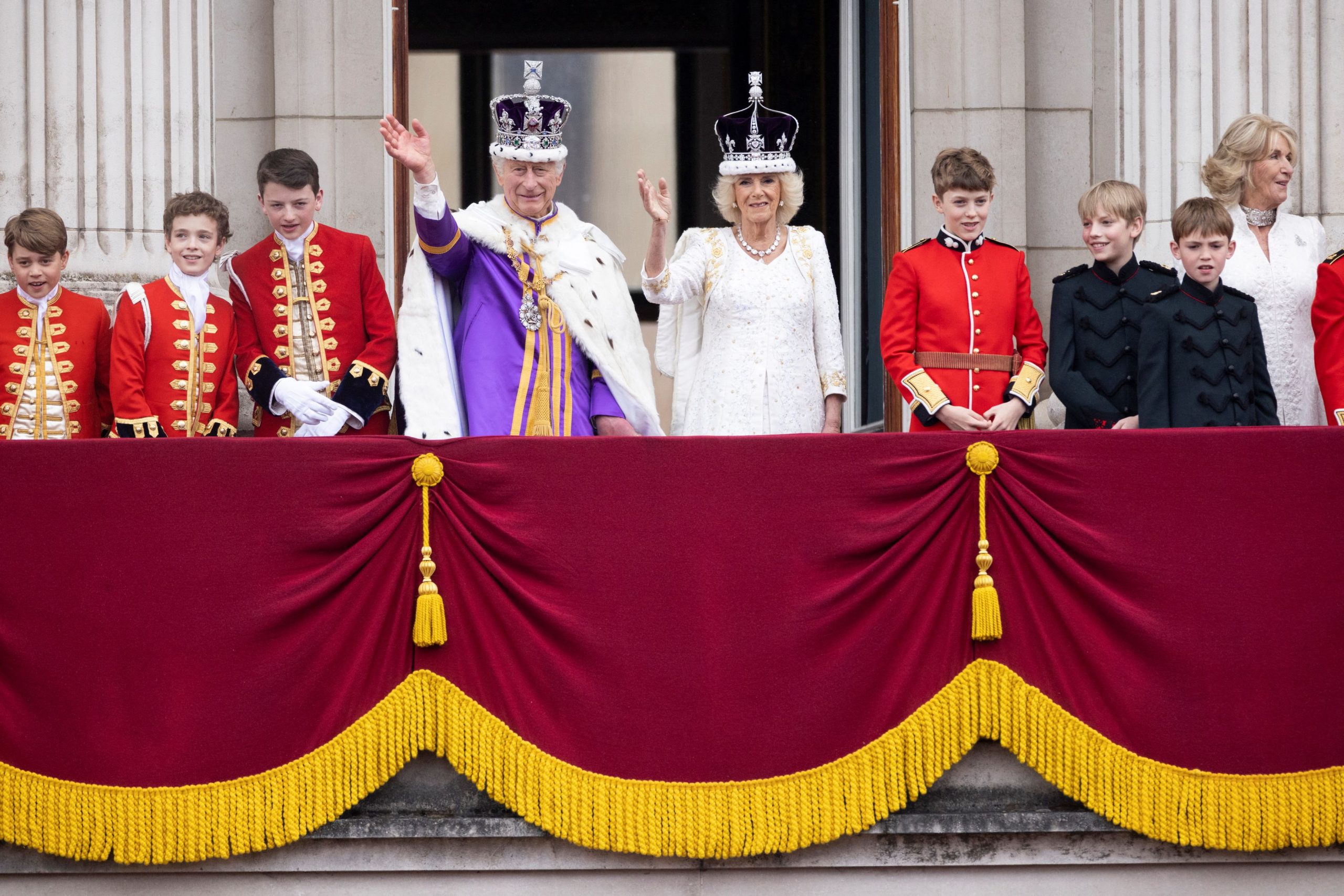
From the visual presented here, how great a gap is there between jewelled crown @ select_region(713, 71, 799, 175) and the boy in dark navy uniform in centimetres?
103

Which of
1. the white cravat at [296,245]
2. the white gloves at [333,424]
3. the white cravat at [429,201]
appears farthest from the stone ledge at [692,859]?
the white cravat at [296,245]

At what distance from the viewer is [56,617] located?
14.7 ft

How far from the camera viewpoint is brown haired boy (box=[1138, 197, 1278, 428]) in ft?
16.3

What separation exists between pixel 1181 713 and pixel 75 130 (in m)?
4.83

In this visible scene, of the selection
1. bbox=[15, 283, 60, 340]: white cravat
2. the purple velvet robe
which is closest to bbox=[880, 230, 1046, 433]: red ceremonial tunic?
the purple velvet robe

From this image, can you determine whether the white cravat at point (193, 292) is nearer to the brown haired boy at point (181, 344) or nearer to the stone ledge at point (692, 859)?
the brown haired boy at point (181, 344)

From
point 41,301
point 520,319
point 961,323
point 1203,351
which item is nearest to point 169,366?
point 41,301

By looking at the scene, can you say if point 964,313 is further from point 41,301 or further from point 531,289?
point 41,301

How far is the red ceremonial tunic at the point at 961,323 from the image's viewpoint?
17.4ft

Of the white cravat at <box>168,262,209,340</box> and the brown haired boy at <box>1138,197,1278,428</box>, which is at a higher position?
the white cravat at <box>168,262,209,340</box>

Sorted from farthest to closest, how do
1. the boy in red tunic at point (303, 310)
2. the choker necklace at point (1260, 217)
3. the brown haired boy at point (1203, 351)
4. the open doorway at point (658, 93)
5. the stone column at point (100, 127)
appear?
the open doorway at point (658, 93) < the stone column at point (100, 127) < the choker necklace at point (1260, 217) < the boy in red tunic at point (303, 310) < the brown haired boy at point (1203, 351)

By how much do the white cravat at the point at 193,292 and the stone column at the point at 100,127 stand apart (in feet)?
4.08

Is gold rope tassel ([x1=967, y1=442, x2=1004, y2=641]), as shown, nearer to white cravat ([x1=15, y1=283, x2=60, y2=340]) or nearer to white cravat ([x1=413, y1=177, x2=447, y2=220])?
white cravat ([x1=413, y1=177, x2=447, y2=220])

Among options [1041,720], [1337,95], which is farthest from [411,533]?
[1337,95]
